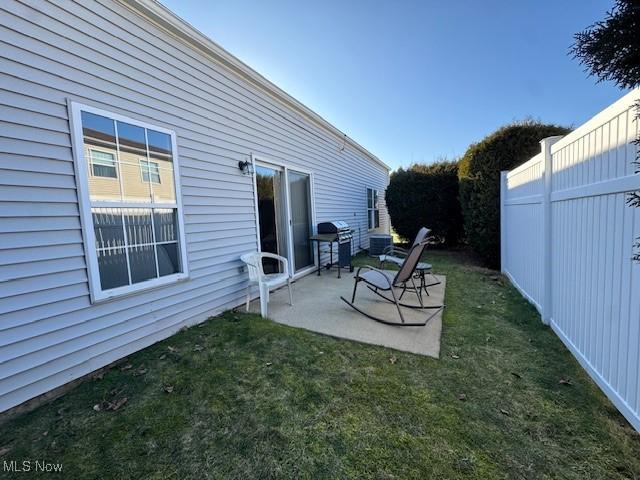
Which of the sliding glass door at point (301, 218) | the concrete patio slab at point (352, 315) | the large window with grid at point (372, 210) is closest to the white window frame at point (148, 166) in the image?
the concrete patio slab at point (352, 315)

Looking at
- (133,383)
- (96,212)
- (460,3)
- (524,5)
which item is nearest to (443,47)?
(460,3)

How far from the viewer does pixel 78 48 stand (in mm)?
2480

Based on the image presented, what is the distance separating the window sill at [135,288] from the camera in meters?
2.58

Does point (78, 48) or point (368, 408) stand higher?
point (78, 48)

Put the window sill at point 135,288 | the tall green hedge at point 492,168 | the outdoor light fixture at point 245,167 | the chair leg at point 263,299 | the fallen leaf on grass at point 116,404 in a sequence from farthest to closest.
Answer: the tall green hedge at point 492,168 < the outdoor light fixture at point 245,167 < the chair leg at point 263,299 < the window sill at point 135,288 < the fallen leaf on grass at point 116,404

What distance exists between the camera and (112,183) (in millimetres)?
2764

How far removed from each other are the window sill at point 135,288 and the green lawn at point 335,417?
65cm

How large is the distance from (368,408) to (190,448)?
119cm

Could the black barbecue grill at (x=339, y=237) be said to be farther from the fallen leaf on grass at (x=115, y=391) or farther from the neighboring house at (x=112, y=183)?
the fallen leaf on grass at (x=115, y=391)

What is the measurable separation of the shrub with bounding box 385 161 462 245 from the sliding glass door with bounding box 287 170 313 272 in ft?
16.1

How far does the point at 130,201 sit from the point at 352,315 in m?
2.95

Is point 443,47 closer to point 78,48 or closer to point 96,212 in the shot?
point 78,48

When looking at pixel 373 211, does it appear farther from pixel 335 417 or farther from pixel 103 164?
pixel 335 417

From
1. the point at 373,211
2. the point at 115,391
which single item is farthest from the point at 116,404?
the point at 373,211
